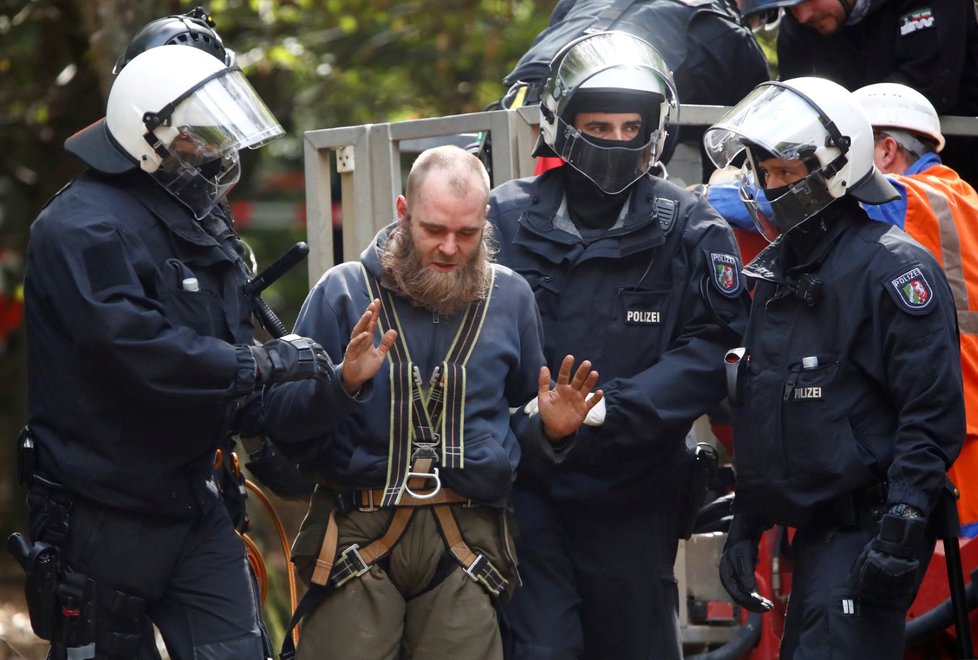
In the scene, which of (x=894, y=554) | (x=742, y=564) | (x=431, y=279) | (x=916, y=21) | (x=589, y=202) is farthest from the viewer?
(x=916, y=21)

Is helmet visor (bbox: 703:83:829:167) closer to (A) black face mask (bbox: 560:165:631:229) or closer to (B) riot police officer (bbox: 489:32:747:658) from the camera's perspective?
(B) riot police officer (bbox: 489:32:747:658)

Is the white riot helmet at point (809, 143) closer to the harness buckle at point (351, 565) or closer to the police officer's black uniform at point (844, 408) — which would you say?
the police officer's black uniform at point (844, 408)

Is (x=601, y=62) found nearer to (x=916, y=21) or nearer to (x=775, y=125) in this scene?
(x=775, y=125)

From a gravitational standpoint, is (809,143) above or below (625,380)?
above

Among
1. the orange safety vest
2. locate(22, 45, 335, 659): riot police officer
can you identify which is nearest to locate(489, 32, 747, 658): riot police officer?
the orange safety vest

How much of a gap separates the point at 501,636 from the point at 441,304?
3.39 ft

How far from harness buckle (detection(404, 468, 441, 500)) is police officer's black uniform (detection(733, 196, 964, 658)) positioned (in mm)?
1026

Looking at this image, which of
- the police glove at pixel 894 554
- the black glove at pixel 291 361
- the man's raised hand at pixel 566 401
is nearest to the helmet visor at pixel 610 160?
the man's raised hand at pixel 566 401

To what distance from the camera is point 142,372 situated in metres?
4.84

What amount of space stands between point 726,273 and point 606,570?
3.45 feet

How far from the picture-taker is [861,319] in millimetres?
5090

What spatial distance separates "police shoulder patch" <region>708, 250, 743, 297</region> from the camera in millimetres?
5512

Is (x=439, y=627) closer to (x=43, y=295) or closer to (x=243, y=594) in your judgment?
(x=243, y=594)

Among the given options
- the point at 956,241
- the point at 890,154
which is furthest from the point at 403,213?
the point at 890,154
